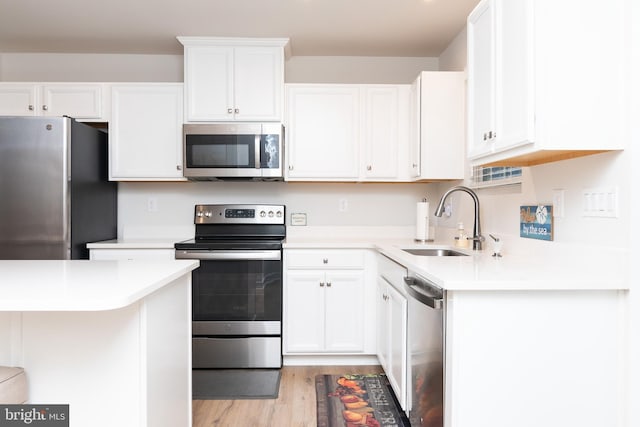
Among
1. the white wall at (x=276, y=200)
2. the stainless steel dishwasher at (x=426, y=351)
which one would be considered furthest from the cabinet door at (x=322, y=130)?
the stainless steel dishwasher at (x=426, y=351)

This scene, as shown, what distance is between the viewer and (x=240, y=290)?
2846 millimetres

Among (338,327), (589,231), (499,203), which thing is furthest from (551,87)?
(338,327)

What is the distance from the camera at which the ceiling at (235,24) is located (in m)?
2.62

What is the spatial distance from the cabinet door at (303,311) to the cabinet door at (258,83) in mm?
1171

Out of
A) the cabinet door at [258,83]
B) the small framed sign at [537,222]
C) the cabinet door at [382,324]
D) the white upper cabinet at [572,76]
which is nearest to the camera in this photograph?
the white upper cabinet at [572,76]

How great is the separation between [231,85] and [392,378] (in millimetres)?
2227

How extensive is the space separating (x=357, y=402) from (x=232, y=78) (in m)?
2.30

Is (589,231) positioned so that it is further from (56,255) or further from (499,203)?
(56,255)

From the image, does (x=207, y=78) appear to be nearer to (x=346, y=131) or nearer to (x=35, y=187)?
(x=346, y=131)

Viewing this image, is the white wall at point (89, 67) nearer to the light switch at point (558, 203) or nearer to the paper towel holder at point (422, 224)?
the paper towel holder at point (422, 224)

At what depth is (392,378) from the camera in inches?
92.0

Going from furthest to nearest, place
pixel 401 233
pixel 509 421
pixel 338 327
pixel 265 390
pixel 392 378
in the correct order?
pixel 401 233
pixel 338 327
pixel 265 390
pixel 392 378
pixel 509 421

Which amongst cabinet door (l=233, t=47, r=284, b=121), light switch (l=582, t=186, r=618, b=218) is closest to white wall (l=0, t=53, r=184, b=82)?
cabinet door (l=233, t=47, r=284, b=121)

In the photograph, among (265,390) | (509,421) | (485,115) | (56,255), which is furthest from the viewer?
(56,255)
